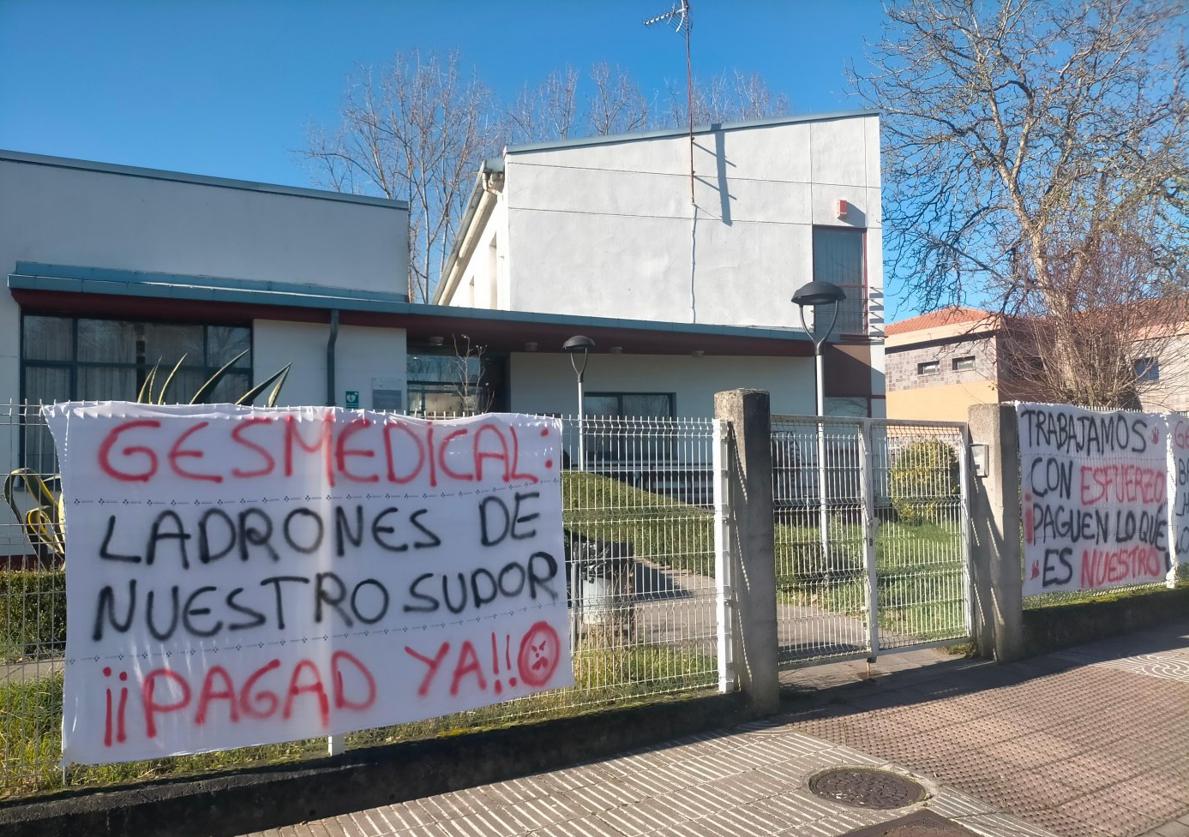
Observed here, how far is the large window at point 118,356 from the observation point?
12.1 metres

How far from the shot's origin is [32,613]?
3973 mm

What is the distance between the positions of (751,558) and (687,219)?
13.9 m

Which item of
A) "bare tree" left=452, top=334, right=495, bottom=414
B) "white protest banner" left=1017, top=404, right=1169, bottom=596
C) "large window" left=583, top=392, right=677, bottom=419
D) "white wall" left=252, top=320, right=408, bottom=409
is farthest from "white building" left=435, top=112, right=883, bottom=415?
"white protest banner" left=1017, top=404, right=1169, bottom=596

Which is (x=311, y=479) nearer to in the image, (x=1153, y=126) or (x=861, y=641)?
(x=861, y=641)

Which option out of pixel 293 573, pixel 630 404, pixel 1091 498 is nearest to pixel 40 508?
pixel 293 573

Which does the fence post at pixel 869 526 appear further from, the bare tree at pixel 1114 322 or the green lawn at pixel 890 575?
the bare tree at pixel 1114 322

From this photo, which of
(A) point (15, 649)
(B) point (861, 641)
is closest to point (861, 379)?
(B) point (861, 641)

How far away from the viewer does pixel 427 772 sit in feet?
15.0

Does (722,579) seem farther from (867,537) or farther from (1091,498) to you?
(1091,498)

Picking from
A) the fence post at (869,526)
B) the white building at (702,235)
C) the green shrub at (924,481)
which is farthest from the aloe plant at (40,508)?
the white building at (702,235)

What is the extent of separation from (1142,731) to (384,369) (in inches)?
443

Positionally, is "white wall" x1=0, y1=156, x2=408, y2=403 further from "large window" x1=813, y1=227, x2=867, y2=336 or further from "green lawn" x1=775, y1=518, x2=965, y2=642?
"green lawn" x1=775, y1=518, x2=965, y2=642

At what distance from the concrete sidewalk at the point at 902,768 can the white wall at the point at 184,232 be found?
10906mm

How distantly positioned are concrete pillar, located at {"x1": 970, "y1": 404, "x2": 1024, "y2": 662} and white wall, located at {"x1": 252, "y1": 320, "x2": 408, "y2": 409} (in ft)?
30.5
